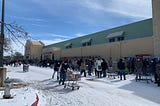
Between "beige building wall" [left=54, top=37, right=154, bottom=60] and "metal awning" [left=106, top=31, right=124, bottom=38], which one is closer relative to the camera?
"beige building wall" [left=54, top=37, right=154, bottom=60]

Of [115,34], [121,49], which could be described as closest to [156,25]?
[121,49]

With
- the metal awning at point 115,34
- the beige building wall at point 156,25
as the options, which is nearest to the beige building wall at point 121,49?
the beige building wall at point 156,25

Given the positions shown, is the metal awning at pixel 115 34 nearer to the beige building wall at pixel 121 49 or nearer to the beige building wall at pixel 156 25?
the beige building wall at pixel 121 49

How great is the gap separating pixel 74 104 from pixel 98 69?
38.9 feet

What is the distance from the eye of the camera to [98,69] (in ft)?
72.1

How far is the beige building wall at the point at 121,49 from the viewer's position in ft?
97.6

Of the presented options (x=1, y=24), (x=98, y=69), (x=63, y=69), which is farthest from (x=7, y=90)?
(x=98, y=69)

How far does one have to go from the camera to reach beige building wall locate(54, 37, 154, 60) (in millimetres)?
29750

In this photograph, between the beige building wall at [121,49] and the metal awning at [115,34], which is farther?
the metal awning at [115,34]

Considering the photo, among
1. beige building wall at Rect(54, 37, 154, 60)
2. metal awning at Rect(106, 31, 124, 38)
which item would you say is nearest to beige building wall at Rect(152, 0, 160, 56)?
beige building wall at Rect(54, 37, 154, 60)

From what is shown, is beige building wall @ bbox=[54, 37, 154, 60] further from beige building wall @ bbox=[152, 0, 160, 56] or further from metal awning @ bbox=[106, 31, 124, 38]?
metal awning @ bbox=[106, 31, 124, 38]

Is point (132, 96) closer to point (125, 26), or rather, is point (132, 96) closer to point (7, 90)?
point (7, 90)

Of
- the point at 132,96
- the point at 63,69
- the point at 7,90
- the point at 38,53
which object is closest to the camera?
the point at 7,90

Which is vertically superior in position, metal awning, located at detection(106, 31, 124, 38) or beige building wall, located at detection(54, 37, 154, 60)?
metal awning, located at detection(106, 31, 124, 38)
